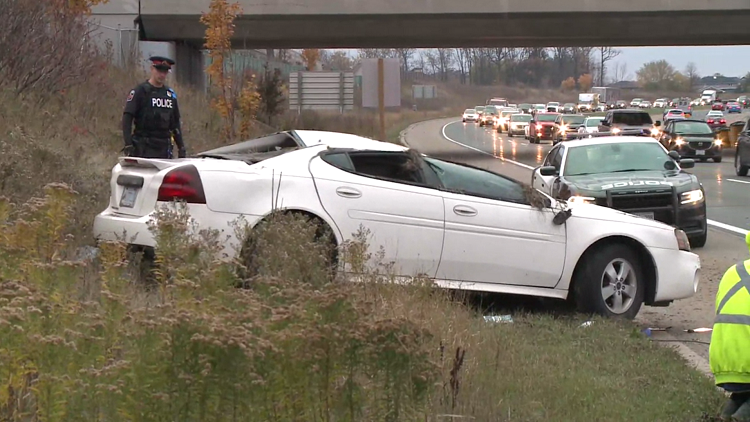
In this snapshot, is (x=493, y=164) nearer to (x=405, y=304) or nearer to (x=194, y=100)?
(x=194, y=100)

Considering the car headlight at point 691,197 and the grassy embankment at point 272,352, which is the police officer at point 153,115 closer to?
the grassy embankment at point 272,352

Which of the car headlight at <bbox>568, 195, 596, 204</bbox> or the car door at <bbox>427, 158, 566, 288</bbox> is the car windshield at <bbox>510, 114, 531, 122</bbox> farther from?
the car door at <bbox>427, 158, 566, 288</bbox>

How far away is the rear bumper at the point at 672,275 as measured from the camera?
26.4 ft

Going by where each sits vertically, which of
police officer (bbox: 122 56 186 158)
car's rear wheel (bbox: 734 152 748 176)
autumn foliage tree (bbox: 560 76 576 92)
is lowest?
car's rear wheel (bbox: 734 152 748 176)

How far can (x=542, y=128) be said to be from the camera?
53719 millimetres

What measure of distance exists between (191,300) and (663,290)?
5305 millimetres

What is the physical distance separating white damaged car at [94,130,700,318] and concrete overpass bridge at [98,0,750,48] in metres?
25.6

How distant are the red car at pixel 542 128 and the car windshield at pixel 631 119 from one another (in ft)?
52.9

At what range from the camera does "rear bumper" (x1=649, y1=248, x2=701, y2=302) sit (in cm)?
805

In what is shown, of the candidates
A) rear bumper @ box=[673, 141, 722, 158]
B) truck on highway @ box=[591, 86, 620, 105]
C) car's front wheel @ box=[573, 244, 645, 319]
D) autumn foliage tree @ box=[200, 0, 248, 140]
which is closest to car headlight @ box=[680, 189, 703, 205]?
car's front wheel @ box=[573, 244, 645, 319]

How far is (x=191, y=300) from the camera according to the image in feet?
Answer: 12.5

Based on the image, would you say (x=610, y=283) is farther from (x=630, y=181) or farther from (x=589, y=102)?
(x=589, y=102)

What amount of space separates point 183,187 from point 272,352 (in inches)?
155

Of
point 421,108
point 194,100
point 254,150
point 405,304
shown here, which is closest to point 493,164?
point 194,100
